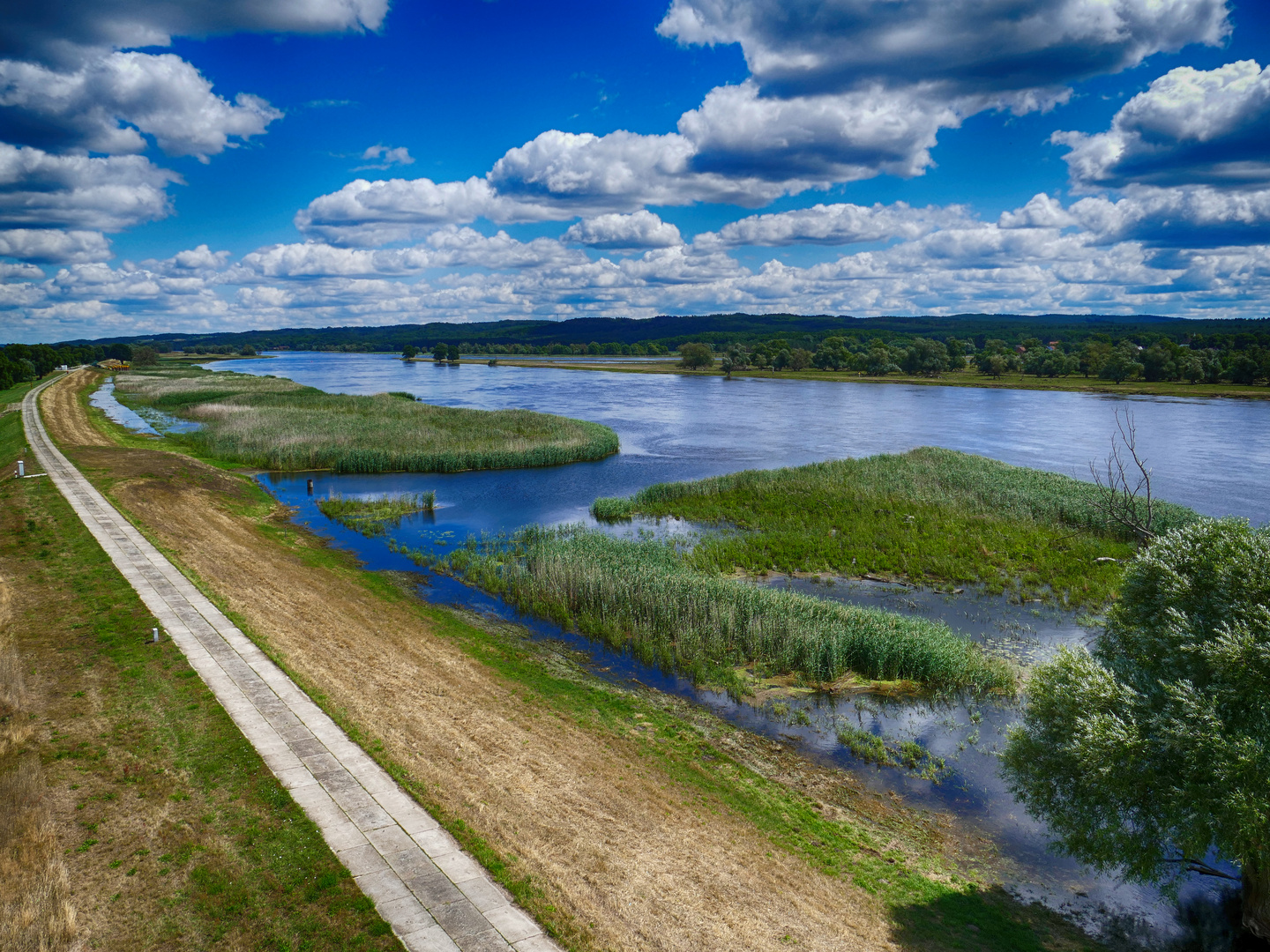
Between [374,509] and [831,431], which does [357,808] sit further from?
[831,431]

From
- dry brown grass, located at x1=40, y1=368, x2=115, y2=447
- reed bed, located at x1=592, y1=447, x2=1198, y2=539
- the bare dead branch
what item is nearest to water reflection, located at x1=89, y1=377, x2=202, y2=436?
dry brown grass, located at x1=40, y1=368, x2=115, y2=447

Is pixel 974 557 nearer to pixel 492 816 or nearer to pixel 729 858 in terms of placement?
pixel 729 858

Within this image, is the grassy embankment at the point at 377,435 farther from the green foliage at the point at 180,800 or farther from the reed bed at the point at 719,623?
the green foliage at the point at 180,800

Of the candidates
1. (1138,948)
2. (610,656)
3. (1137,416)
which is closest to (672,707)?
(610,656)

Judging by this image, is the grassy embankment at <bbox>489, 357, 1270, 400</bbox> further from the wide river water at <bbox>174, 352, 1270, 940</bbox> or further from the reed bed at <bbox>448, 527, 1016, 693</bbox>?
the reed bed at <bbox>448, 527, 1016, 693</bbox>

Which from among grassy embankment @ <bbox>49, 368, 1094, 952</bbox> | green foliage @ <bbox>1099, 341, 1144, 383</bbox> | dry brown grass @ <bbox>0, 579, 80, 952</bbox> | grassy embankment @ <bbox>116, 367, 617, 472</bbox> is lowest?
grassy embankment @ <bbox>49, 368, 1094, 952</bbox>

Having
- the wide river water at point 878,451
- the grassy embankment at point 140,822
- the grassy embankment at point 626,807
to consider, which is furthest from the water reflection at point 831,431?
the grassy embankment at point 140,822
